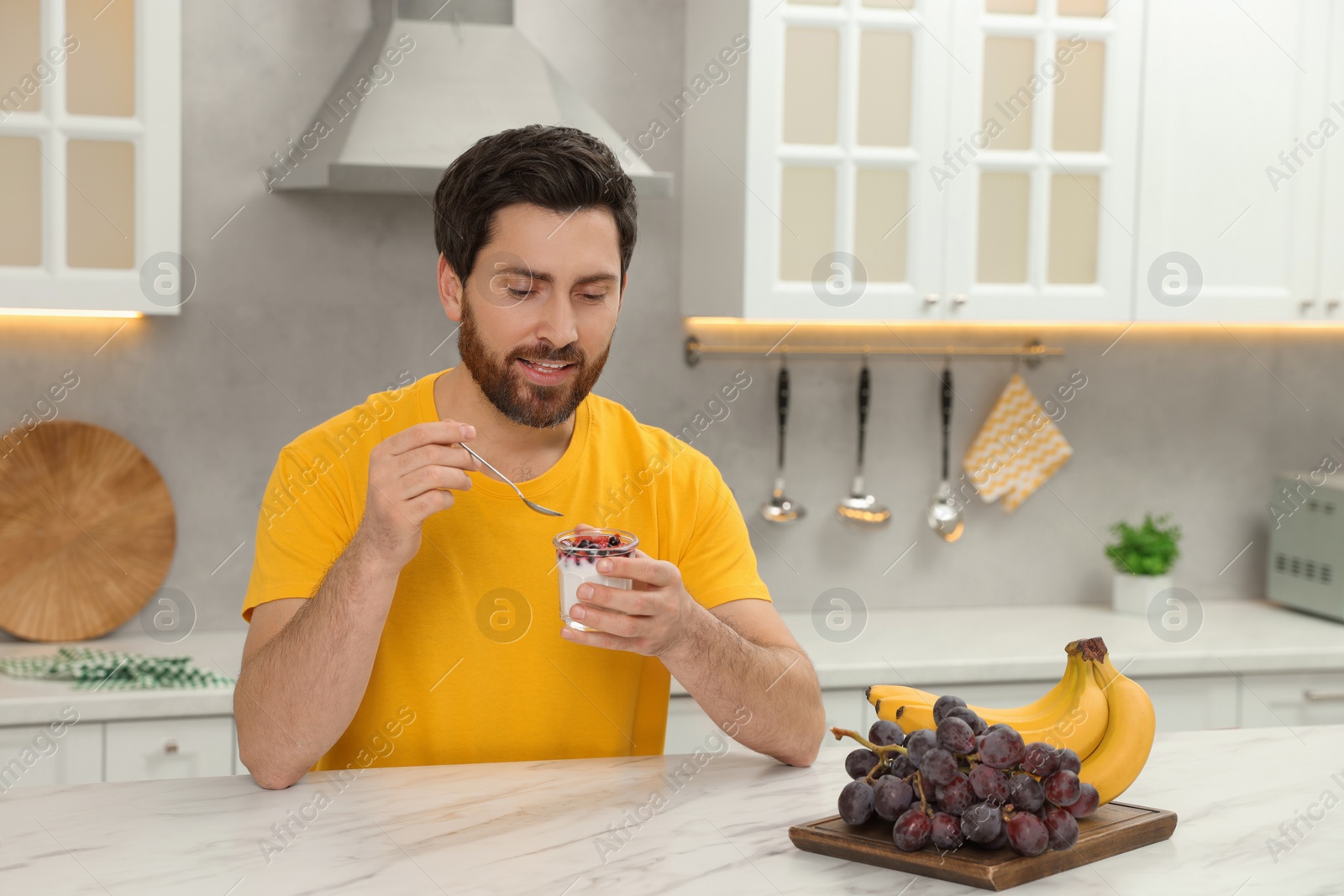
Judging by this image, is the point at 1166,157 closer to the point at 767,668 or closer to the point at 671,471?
the point at 671,471

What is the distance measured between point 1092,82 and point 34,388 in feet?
7.88

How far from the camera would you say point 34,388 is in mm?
2670

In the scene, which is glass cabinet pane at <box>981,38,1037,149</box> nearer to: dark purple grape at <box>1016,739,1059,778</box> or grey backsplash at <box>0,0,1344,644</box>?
grey backsplash at <box>0,0,1344,644</box>

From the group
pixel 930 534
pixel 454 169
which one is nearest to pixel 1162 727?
pixel 930 534

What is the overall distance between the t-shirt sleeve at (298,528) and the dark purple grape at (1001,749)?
80 cm

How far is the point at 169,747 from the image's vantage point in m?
2.34

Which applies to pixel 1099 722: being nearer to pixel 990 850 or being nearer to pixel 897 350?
pixel 990 850

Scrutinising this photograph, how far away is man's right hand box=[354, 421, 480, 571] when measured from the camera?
4.17ft

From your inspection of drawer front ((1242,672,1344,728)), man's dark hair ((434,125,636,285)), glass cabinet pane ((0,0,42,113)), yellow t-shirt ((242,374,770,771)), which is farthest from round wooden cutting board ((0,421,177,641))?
drawer front ((1242,672,1344,728))

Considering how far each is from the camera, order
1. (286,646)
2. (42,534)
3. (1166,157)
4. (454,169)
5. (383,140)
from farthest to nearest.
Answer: (1166,157)
(42,534)
(383,140)
(454,169)
(286,646)

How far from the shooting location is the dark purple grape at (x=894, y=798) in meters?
1.09

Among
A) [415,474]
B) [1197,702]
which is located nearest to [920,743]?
[415,474]

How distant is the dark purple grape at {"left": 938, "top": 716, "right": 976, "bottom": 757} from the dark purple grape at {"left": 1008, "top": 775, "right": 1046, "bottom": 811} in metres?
0.05

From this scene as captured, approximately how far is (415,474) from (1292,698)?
2272 millimetres
